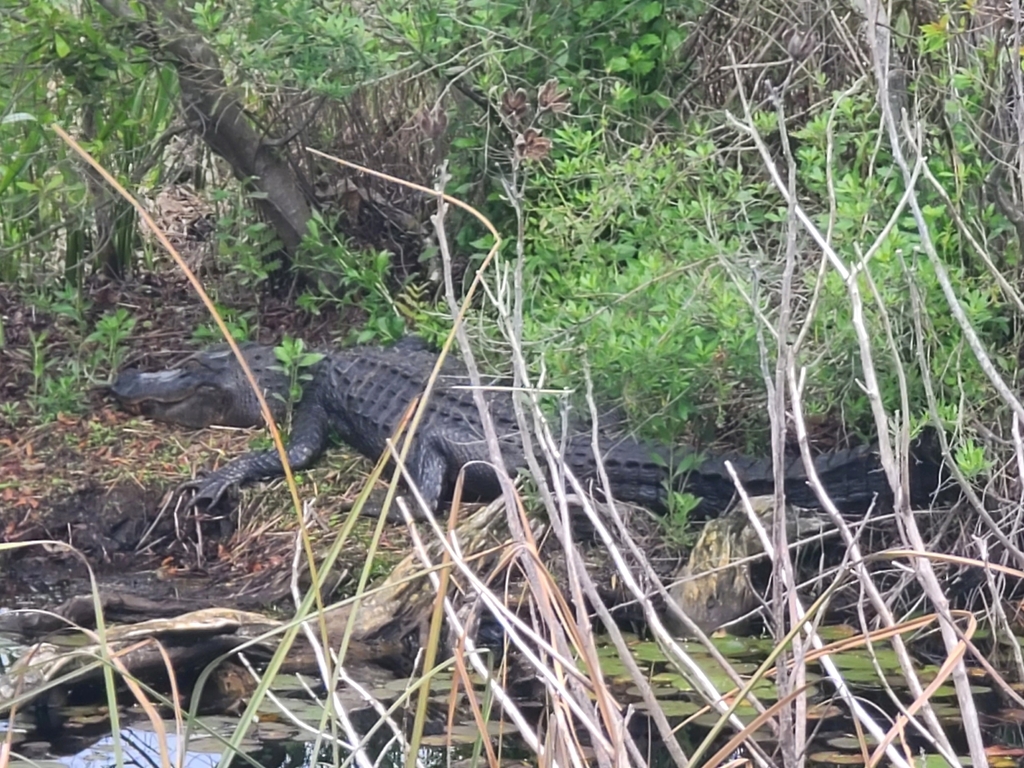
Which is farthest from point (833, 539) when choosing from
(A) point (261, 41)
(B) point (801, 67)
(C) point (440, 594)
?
(C) point (440, 594)

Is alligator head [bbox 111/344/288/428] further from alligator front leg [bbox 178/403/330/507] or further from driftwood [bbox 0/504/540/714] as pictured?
driftwood [bbox 0/504/540/714]

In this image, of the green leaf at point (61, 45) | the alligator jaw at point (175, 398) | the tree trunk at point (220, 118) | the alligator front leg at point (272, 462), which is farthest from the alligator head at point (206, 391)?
the green leaf at point (61, 45)

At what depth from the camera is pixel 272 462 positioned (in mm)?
4824

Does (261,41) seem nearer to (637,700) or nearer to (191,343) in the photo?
(191,343)

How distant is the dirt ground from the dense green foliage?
120mm

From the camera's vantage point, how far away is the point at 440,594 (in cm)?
136

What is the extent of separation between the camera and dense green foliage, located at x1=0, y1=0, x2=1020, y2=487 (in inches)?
133

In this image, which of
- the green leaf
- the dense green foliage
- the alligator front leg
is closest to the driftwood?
the dense green foliage

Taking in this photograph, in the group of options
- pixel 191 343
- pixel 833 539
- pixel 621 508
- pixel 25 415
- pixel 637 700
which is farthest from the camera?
pixel 191 343

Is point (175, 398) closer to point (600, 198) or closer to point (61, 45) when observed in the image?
point (61, 45)

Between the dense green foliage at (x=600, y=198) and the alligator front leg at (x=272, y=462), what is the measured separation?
1.42 ft

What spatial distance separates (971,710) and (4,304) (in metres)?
5.25

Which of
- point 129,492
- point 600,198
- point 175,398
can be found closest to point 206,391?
point 175,398

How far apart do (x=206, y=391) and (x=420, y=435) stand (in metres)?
0.98
